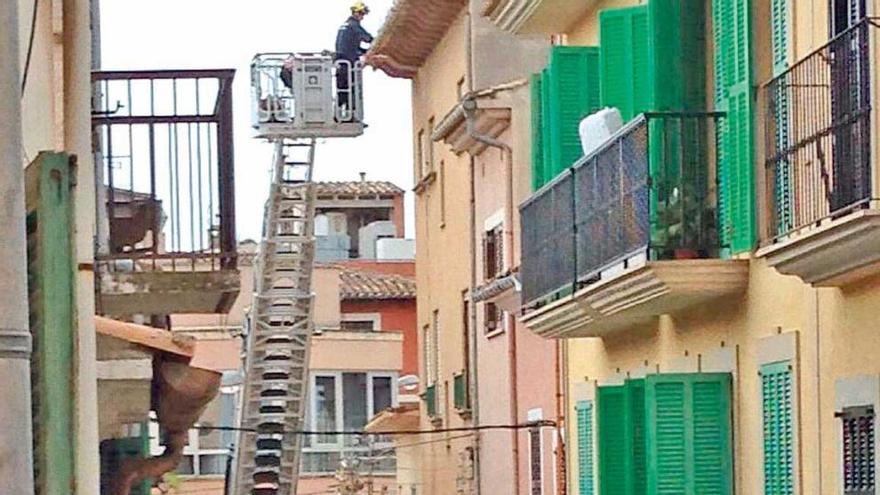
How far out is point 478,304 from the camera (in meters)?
31.9

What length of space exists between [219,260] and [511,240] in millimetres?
15642

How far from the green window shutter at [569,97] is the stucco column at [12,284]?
15260 mm

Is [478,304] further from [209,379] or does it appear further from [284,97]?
[209,379]

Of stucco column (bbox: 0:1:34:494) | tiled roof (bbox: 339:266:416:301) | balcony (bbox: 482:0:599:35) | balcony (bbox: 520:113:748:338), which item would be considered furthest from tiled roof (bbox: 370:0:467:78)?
stucco column (bbox: 0:1:34:494)

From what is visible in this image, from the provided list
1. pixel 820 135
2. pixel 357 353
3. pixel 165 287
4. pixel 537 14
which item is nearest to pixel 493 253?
pixel 537 14

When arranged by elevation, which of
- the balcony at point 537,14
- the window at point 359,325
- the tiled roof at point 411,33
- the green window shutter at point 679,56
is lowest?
the window at point 359,325

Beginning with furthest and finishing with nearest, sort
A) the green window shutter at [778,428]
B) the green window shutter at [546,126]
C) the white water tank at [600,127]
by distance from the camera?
the green window shutter at [546,126] < the white water tank at [600,127] < the green window shutter at [778,428]

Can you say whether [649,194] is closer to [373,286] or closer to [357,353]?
[357,353]

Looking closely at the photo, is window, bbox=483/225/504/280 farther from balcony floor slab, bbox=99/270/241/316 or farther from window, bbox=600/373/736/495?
balcony floor slab, bbox=99/270/241/316

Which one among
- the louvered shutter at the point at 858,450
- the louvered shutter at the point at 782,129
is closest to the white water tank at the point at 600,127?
the louvered shutter at the point at 782,129

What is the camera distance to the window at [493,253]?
96.3 ft

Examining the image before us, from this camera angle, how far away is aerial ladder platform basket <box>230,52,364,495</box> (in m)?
35.5

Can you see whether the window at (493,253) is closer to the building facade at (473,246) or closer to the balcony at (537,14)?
the building facade at (473,246)

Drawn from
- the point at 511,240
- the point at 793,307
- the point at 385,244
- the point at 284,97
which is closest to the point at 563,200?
the point at 793,307
